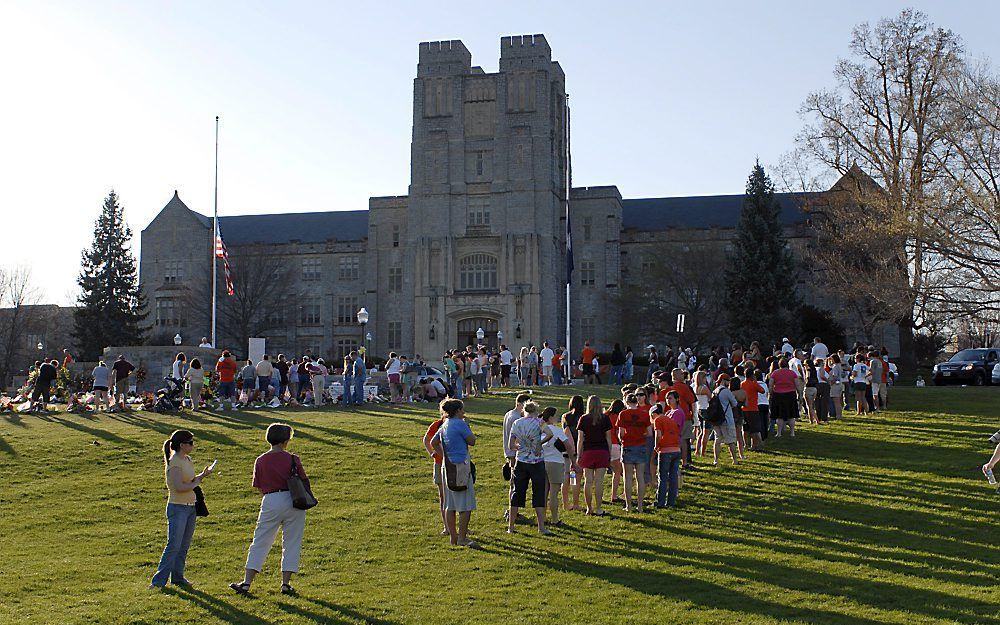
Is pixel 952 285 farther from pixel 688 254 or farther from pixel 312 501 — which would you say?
pixel 688 254

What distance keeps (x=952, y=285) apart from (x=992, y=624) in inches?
959

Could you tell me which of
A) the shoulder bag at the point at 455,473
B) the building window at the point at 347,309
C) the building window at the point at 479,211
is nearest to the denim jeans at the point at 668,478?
the shoulder bag at the point at 455,473

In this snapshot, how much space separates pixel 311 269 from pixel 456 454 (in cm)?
6491

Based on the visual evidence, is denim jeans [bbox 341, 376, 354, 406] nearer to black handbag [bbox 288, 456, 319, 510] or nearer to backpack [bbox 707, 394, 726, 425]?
backpack [bbox 707, 394, 726, 425]

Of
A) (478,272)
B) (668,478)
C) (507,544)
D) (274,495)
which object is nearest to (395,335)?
(478,272)

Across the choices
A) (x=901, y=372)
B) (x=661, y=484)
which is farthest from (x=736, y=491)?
(x=901, y=372)

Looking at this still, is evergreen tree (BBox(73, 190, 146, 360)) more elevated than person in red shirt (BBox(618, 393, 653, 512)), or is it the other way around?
evergreen tree (BBox(73, 190, 146, 360))

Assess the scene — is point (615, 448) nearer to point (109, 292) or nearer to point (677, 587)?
point (677, 587)

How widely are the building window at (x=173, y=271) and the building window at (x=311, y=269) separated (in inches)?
318

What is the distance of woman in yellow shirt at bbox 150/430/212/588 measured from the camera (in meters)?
11.4

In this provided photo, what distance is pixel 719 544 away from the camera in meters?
13.5

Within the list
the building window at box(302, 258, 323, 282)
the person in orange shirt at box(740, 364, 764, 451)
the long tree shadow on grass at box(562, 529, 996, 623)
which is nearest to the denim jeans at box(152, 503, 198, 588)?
the long tree shadow on grass at box(562, 529, 996, 623)

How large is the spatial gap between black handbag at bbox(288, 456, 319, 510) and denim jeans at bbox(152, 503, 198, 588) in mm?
1305

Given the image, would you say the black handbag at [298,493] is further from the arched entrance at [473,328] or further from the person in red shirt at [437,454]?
the arched entrance at [473,328]
